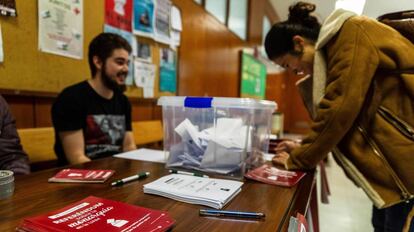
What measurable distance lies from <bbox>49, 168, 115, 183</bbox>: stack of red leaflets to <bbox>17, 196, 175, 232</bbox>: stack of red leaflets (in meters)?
0.19

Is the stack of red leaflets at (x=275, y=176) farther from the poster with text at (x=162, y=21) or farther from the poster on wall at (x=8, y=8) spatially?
the poster with text at (x=162, y=21)

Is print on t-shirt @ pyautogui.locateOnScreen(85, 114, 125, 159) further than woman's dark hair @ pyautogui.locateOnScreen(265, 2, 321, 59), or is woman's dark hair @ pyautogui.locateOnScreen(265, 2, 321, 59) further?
print on t-shirt @ pyautogui.locateOnScreen(85, 114, 125, 159)

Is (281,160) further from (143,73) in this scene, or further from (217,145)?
(143,73)

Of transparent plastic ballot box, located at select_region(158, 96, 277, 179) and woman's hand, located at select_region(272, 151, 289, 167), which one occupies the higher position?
transparent plastic ballot box, located at select_region(158, 96, 277, 179)

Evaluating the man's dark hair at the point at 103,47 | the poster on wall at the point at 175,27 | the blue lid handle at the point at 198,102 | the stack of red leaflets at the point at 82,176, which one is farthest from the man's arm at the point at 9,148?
the poster on wall at the point at 175,27

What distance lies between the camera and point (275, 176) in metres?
0.82

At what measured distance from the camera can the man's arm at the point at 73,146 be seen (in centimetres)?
122

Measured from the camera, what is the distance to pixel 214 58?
133 inches

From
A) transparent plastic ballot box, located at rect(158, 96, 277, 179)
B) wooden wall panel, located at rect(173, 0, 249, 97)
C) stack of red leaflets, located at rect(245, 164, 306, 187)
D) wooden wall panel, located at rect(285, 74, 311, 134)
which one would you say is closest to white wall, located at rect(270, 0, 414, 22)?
transparent plastic ballot box, located at rect(158, 96, 277, 179)

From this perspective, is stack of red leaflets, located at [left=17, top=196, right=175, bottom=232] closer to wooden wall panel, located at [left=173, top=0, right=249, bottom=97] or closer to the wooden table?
the wooden table

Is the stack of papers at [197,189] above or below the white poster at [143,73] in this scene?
below

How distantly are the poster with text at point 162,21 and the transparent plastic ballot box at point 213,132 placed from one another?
1.45 m

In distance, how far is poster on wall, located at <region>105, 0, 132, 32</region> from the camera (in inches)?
68.6

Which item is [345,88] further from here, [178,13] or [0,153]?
[178,13]
